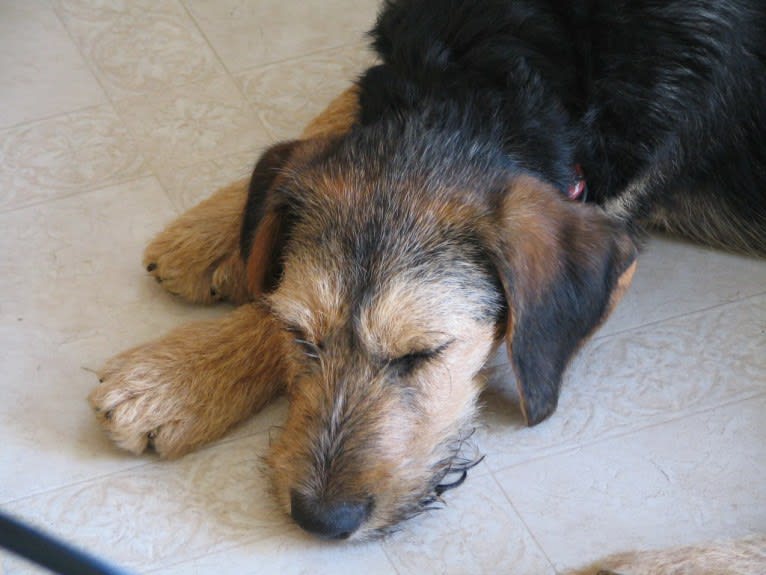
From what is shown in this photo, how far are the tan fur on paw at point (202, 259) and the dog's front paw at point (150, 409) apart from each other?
13.0 inches

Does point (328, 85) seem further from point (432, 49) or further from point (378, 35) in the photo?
point (432, 49)

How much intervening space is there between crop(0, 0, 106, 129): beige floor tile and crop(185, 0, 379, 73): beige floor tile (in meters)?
0.47

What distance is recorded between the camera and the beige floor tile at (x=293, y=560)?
2.27 metres

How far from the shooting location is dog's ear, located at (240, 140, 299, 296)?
237cm

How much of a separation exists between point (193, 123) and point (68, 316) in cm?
87

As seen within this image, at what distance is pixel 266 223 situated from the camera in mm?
2377

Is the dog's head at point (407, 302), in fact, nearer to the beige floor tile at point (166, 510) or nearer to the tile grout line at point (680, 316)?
the beige floor tile at point (166, 510)

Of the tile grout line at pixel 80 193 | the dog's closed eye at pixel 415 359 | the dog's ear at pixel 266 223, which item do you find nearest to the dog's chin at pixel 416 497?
the dog's closed eye at pixel 415 359

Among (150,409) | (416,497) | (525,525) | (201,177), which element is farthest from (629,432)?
(201,177)

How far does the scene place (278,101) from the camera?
3.49m

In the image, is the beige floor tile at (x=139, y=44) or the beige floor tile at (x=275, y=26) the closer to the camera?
the beige floor tile at (x=139, y=44)

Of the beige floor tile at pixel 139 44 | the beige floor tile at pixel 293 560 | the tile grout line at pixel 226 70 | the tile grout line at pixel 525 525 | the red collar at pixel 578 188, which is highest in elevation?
the red collar at pixel 578 188

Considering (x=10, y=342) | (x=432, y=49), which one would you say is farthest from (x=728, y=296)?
(x=10, y=342)

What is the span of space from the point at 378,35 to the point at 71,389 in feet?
3.95
